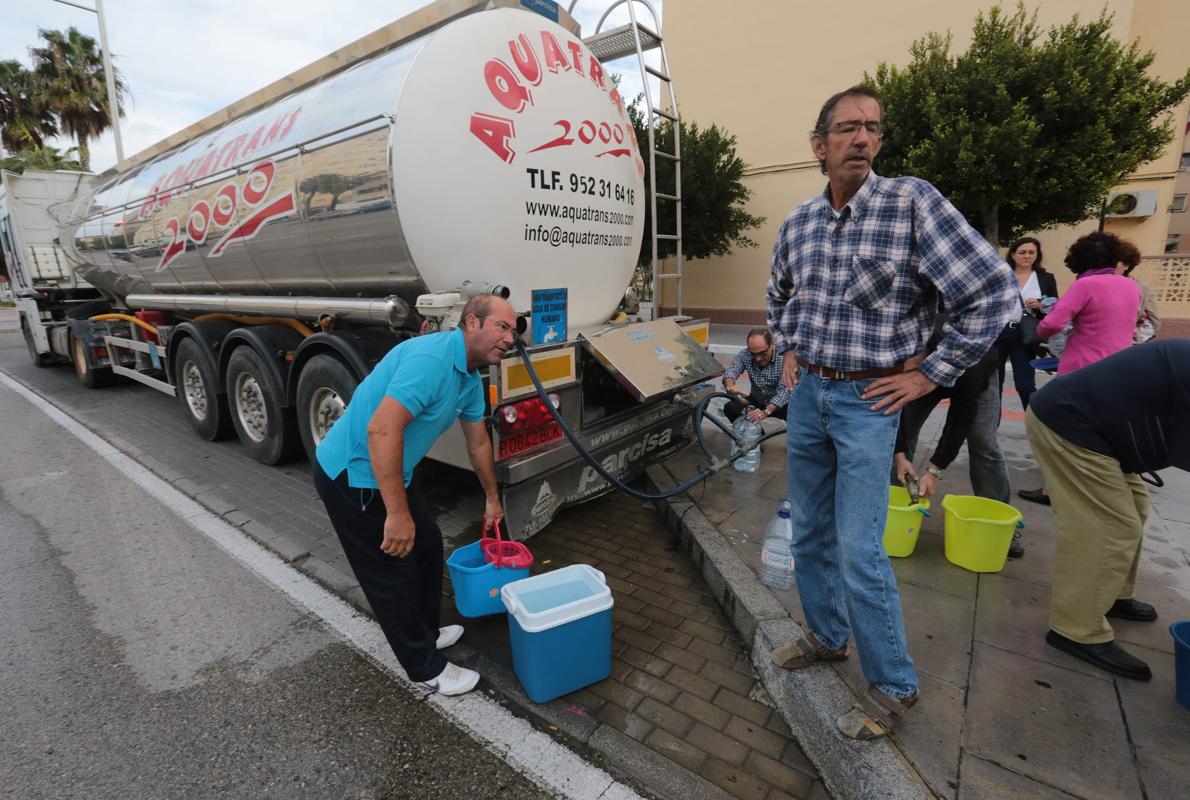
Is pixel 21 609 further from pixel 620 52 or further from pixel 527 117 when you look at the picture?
pixel 620 52

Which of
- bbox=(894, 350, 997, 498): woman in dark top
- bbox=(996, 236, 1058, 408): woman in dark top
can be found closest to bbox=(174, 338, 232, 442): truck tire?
bbox=(894, 350, 997, 498): woman in dark top

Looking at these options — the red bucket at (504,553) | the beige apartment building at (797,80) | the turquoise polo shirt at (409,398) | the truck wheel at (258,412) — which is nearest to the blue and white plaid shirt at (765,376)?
the red bucket at (504,553)

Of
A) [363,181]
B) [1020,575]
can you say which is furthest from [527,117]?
[1020,575]

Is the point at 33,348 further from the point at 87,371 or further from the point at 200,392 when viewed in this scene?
the point at 200,392

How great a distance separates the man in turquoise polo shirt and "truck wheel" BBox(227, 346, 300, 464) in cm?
289

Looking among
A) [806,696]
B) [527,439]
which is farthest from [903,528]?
[527,439]

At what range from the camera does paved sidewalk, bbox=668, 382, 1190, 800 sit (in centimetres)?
183

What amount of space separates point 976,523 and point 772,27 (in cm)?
1632

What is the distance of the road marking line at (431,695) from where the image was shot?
204 cm

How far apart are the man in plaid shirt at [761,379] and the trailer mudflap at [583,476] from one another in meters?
0.56

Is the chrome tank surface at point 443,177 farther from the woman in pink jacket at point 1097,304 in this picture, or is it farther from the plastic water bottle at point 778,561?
the woman in pink jacket at point 1097,304

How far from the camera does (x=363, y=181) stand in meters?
3.27

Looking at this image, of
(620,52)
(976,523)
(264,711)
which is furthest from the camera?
(620,52)

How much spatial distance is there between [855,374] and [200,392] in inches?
249
